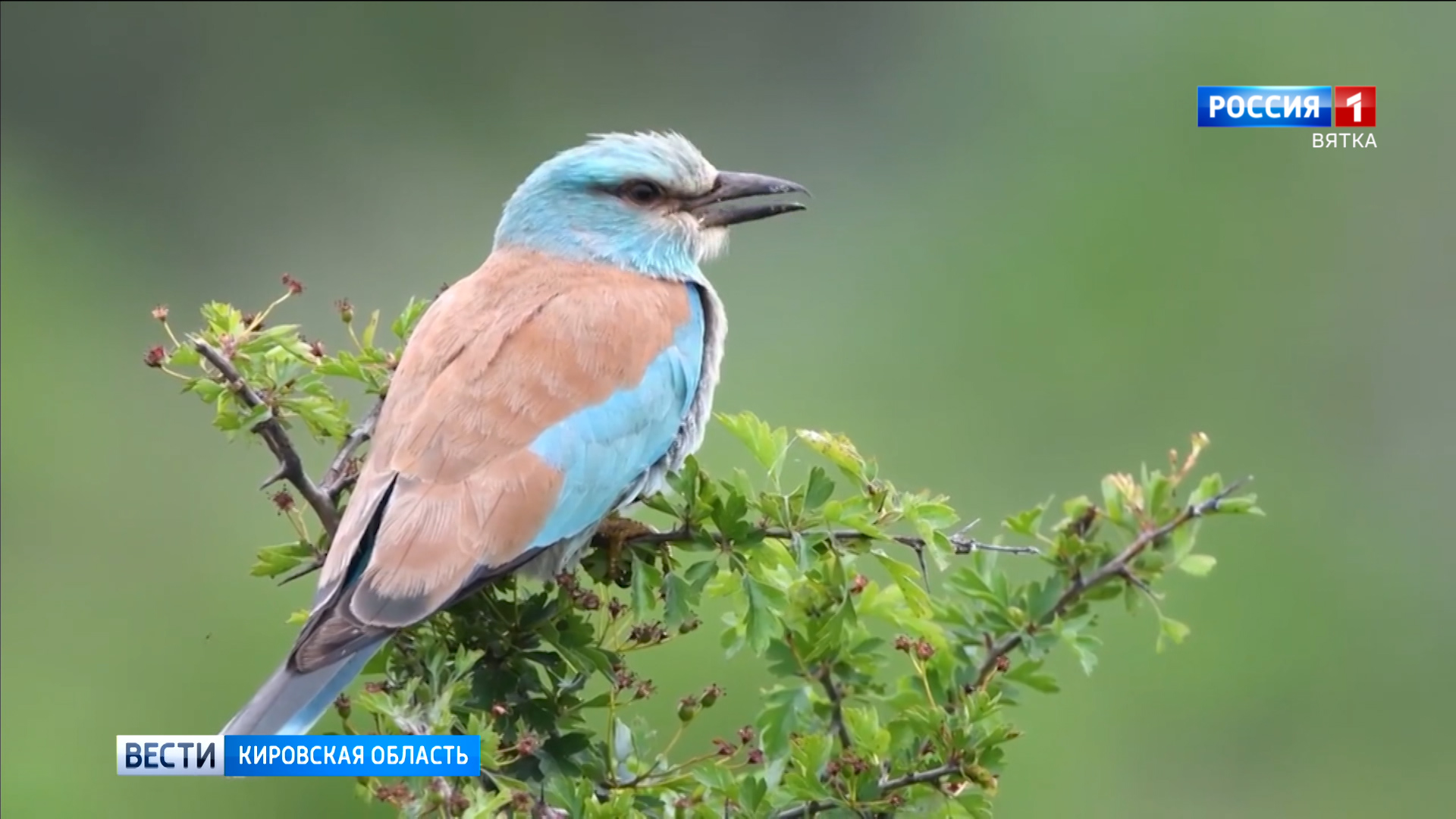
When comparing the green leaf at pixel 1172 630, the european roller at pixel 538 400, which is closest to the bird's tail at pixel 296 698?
the european roller at pixel 538 400

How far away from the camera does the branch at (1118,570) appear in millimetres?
2432

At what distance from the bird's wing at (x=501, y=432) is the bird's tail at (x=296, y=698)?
0.02 meters

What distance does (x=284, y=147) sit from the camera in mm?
11141

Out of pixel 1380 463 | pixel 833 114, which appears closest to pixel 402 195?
pixel 833 114

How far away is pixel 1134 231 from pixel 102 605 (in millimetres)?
4765

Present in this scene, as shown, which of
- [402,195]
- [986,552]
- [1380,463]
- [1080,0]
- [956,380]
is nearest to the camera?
[986,552]

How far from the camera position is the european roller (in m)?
2.98

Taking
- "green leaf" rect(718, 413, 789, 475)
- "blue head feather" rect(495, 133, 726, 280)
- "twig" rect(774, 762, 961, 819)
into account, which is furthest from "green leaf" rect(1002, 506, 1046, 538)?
"blue head feather" rect(495, 133, 726, 280)

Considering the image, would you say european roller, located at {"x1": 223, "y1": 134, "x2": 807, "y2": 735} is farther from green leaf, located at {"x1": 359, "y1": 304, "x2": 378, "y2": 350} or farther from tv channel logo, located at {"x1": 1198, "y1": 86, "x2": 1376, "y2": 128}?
tv channel logo, located at {"x1": 1198, "y1": 86, "x2": 1376, "y2": 128}

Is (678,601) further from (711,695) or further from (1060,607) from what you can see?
(1060,607)

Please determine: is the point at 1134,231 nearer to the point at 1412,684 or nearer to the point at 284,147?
the point at 1412,684

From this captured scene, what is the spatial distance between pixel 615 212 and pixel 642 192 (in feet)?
0.26

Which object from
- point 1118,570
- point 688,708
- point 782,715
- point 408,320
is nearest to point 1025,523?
point 1118,570

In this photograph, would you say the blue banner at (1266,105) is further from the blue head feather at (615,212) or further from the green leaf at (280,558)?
the green leaf at (280,558)
